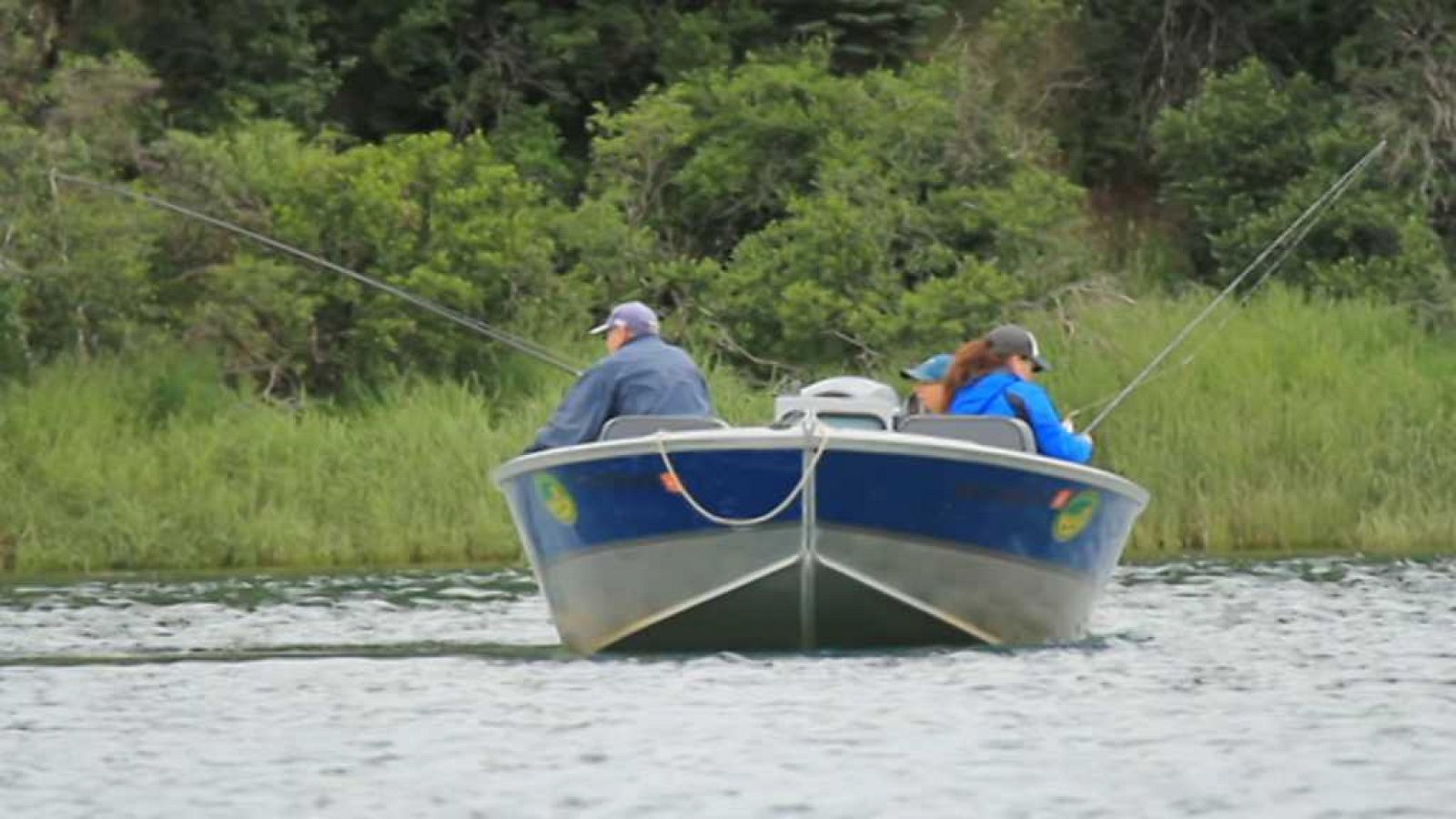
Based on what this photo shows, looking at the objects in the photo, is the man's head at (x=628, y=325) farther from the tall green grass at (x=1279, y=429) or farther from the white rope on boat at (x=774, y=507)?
the tall green grass at (x=1279, y=429)

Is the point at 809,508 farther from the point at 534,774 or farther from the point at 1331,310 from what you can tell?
the point at 1331,310

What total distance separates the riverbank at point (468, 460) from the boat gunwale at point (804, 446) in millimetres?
9420

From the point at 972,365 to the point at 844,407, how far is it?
0.78m

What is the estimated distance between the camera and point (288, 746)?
1341cm

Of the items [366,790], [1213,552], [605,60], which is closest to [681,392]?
[366,790]

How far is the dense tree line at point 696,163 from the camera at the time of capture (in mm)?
29938

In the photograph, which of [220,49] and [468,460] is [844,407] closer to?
[468,460]

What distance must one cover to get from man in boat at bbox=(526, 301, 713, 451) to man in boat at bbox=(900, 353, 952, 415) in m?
0.98

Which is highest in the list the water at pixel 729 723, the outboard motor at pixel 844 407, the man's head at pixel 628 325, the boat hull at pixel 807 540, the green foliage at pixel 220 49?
the green foliage at pixel 220 49

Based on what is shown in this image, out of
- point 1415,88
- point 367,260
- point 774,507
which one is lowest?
point 774,507

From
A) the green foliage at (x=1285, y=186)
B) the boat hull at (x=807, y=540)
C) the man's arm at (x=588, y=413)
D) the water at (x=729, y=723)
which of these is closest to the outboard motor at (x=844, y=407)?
the man's arm at (x=588, y=413)

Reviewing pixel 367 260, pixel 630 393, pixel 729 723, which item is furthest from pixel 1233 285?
pixel 367 260

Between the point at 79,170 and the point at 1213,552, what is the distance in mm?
9524

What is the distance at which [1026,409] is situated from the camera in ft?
55.6
